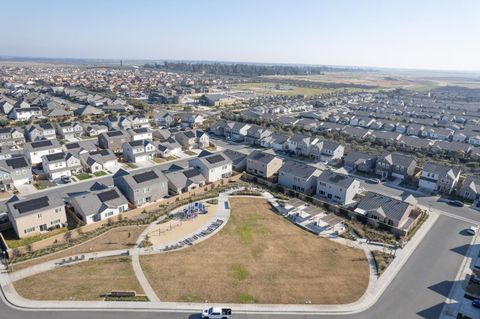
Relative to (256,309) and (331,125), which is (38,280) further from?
(331,125)

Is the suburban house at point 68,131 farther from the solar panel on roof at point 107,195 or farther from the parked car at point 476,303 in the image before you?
the parked car at point 476,303

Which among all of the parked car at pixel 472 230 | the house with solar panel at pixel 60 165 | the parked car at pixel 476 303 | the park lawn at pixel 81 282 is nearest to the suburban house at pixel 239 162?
the house with solar panel at pixel 60 165

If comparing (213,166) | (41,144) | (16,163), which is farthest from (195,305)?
(41,144)

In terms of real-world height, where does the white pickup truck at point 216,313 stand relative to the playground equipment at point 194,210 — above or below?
below

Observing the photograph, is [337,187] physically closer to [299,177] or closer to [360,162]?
[299,177]

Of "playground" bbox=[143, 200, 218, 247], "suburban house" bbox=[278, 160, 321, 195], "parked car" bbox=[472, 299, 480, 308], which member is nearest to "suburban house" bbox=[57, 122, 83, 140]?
"playground" bbox=[143, 200, 218, 247]

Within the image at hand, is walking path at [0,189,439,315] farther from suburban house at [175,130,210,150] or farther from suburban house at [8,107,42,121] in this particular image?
suburban house at [8,107,42,121]
